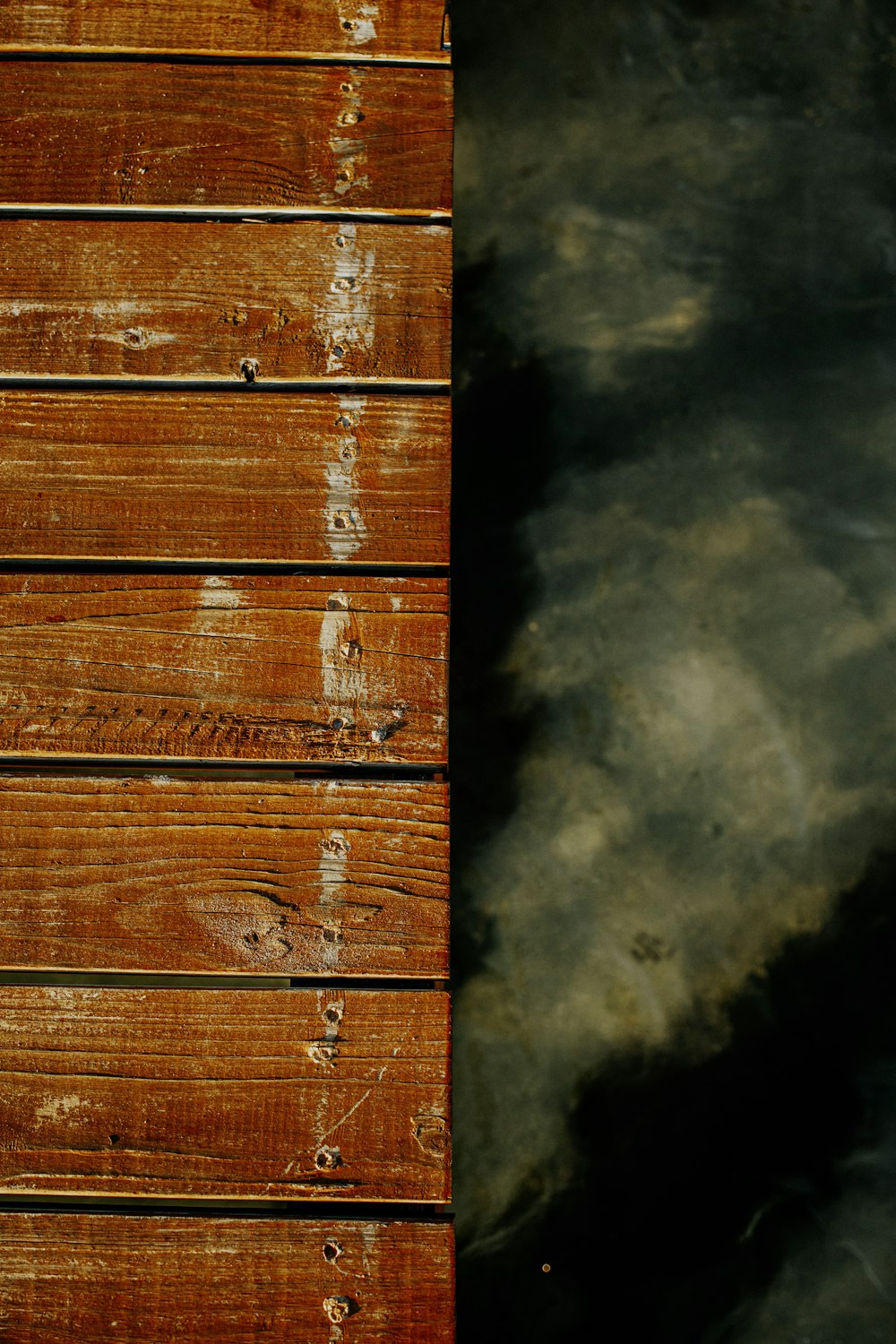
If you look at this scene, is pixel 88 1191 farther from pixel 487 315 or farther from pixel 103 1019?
pixel 487 315

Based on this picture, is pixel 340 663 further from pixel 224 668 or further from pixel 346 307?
pixel 346 307

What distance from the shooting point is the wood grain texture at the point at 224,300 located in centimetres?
145

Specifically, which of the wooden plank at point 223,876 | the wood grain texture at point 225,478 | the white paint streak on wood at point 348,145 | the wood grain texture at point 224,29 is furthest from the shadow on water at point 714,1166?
the wood grain texture at point 224,29

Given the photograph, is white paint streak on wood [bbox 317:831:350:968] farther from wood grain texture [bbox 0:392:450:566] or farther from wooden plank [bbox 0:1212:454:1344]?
wood grain texture [bbox 0:392:450:566]

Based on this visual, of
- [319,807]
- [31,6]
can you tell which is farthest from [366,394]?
[31,6]

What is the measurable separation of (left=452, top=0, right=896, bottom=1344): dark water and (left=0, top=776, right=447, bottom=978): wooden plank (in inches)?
12.7

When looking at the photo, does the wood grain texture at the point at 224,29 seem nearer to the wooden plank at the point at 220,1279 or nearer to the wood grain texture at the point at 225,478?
the wood grain texture at the point at 225,478

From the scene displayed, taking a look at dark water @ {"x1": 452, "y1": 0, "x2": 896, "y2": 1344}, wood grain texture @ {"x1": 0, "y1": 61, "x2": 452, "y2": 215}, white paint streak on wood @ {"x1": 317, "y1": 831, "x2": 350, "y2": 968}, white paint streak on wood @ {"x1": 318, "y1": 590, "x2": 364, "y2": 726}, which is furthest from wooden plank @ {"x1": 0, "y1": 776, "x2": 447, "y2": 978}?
wood grain texture @ {"x1": 0, "y1": 61, "x2": 452, "y2": 215}

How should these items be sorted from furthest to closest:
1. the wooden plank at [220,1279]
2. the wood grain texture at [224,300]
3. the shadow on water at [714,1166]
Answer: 1. the shadow on water at [714,1166]
2. the wood grain texture at [224,300]
3. the wooden plank at [220,1279]

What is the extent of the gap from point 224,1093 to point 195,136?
1.60 meters

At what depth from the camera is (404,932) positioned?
1380 mm

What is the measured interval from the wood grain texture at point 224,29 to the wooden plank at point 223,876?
1271mm

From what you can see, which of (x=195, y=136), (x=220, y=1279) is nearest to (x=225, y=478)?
(x=195, y=136)

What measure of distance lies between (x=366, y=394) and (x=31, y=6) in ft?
3.02
